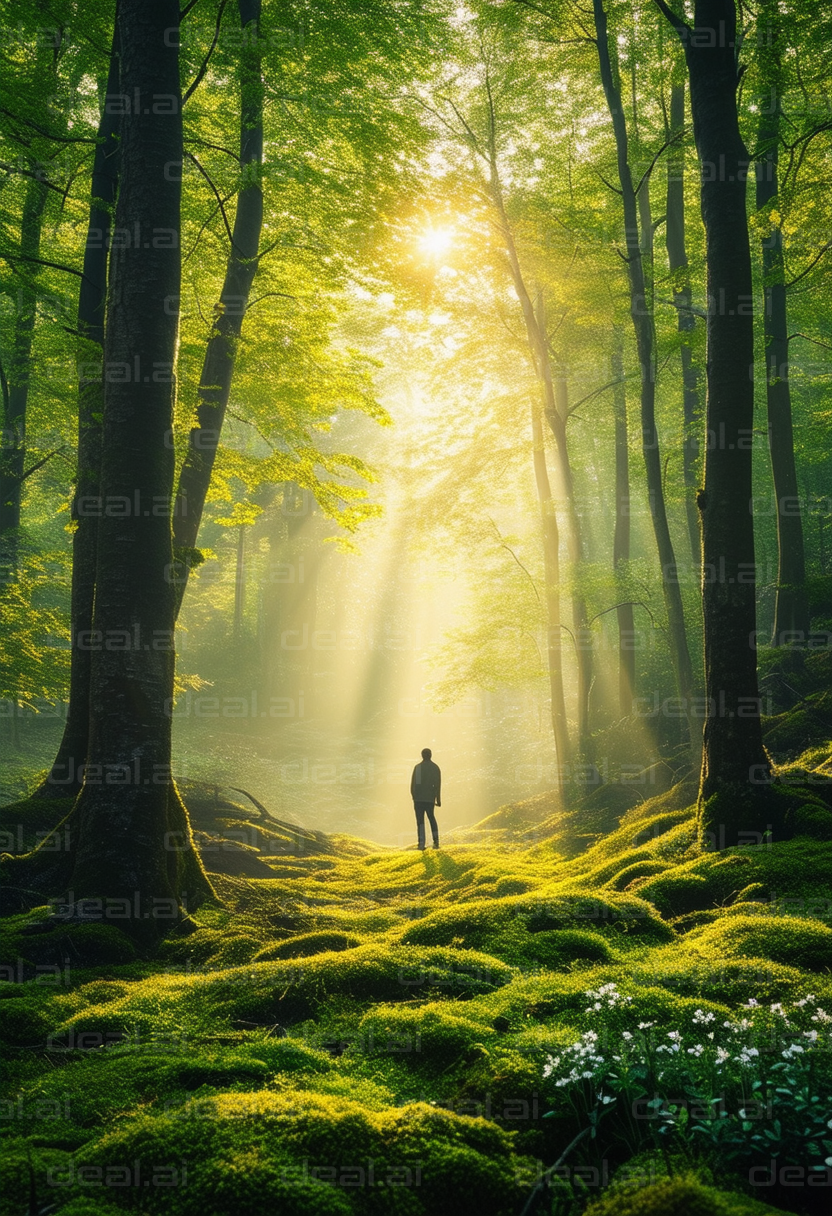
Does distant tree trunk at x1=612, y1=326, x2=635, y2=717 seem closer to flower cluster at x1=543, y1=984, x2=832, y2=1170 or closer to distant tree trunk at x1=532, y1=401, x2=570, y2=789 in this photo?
distant tree trunk at x1=532, y1=401, x2=570, y2=789

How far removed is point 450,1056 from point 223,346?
7827 mm

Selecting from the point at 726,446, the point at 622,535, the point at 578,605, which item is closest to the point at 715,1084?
the point at 726,446

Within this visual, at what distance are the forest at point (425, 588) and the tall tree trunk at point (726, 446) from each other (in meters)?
0.04

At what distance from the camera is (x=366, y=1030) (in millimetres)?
3520

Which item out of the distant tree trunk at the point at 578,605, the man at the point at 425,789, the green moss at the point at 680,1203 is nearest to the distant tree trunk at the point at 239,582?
the distant tree trunk at the point at 578,605

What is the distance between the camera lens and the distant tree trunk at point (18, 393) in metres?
12.0

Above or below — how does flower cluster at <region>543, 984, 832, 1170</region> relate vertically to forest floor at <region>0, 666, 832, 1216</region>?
above

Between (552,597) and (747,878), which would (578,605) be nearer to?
(552,597)

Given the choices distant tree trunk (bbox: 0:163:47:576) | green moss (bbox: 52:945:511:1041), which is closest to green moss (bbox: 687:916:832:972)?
green moss (bbox: 52:945:511:1041)

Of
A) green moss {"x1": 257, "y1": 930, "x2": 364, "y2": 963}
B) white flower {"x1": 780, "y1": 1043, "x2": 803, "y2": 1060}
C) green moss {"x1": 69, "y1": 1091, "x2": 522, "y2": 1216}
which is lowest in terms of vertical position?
green moss {"x1": 257, "y1": 930, "x2": 364, "y2": 963}

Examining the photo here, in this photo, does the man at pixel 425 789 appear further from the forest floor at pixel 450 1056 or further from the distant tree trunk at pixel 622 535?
the forest floor at pixel 450 1056

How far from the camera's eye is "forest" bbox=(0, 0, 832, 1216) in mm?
2539

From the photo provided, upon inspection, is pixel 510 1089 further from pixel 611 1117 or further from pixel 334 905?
pixel 334 905

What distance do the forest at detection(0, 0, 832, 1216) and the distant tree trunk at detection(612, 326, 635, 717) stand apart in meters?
0.13
